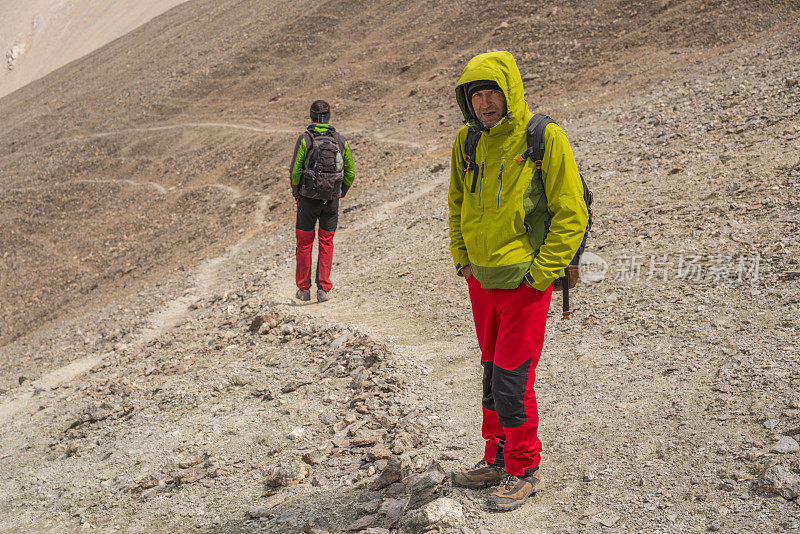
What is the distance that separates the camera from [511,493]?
401cm

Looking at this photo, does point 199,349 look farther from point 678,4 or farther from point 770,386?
point 678,4

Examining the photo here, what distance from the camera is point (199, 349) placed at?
9.16m

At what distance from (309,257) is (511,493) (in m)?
5.73

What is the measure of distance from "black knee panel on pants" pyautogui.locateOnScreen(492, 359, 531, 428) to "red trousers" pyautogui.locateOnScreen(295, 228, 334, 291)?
563 centimetres

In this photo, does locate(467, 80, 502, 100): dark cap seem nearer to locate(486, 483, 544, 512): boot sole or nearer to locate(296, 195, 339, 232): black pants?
locate(486, 483, 544, 512): boot sole

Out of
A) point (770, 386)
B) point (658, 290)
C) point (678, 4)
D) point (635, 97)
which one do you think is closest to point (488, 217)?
point (770, 386)

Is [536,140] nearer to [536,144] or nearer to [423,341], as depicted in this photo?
[536,144]

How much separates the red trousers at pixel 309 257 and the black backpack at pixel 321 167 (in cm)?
67

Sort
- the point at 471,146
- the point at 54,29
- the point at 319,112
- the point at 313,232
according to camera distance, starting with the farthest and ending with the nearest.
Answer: the point at 54,29
the point at 313,232
the point at 319,112
the point at 471,146

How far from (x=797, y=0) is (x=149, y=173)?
2357cm

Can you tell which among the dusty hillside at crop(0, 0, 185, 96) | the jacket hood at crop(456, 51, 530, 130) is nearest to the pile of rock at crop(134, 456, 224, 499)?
the jacket hood at crop(456, 51, 530, 130)

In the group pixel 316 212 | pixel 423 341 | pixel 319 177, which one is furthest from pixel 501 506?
pixel 316 212

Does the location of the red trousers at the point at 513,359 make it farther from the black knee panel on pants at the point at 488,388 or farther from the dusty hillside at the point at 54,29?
the dusty hillside at the point at 54,29

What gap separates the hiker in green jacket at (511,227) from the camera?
360 centimetres
